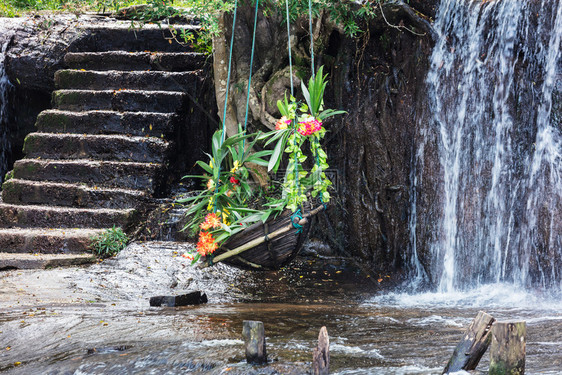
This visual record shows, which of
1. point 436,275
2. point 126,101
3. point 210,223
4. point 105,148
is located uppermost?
point 126,101

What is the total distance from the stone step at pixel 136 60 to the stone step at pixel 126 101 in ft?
2.23

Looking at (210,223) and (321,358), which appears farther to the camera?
(210,223)

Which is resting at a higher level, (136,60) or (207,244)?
(136,60)

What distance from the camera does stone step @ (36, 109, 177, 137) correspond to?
8617mm

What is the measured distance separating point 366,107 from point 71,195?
396 cm

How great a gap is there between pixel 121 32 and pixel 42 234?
4210mm


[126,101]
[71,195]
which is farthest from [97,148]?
[126,101]

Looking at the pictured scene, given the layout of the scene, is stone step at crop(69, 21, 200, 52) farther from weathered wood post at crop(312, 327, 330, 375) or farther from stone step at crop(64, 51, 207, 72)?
weathered wood post at crop(312, 327, 330, 375)

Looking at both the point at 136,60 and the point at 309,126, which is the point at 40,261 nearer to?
the point at 309,126

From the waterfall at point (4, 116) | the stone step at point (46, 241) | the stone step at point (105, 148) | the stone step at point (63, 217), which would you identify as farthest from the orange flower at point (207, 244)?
the waterfall at point (4, 116)

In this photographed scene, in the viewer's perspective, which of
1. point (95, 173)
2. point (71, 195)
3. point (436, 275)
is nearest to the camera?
point (436, 275)

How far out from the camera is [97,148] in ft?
27.4

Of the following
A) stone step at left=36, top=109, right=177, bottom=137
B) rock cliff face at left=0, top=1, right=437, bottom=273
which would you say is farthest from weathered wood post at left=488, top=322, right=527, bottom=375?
stone step at left=36, top=109, right=177, bottom=137

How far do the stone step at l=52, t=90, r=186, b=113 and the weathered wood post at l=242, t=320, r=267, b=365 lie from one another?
241 inches
